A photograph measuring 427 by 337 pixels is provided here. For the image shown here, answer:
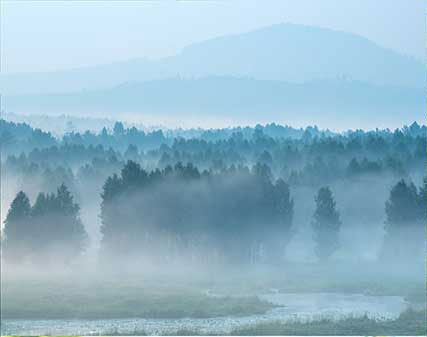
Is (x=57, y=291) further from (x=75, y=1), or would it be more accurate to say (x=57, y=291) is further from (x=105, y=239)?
(x=75, y=1)

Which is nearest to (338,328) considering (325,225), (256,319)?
(256,319)

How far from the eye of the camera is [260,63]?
35156 millimetres

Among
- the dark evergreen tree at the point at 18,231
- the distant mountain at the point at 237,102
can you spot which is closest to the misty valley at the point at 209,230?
the dark evergreen tree at the point at 18,231

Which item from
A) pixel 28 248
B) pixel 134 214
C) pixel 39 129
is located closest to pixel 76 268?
pixel 28 248

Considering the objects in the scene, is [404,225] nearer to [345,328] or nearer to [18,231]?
[345,328]

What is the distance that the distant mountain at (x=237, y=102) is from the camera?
3647cm

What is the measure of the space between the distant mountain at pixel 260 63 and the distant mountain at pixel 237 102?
2.35ft

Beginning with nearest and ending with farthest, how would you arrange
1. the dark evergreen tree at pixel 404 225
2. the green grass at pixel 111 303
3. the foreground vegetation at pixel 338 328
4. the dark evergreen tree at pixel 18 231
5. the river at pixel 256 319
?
the foreground vegetation at pixel 338 328
the river at pixel 256 319
the green grass at pixel 111 303
the dark evergreen tree at pixel 18 231
the dark evergreen tree at pixel 404 225

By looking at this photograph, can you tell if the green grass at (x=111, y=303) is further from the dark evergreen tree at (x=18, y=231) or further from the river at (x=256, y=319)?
the dark evergreen tree at (x=18, y=231)

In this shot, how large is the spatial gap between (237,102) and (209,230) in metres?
5.93

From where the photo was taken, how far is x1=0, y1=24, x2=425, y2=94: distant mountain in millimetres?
33062

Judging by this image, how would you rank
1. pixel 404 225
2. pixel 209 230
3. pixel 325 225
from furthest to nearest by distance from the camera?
pixel 325 225 < pixel 404 225 < pixel 209 230

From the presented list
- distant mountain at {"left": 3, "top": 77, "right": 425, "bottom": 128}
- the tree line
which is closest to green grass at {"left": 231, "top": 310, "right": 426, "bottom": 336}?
the tree line

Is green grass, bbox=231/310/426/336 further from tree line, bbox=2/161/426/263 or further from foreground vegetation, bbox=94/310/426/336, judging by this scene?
tree line, bbox=2/161/426/263
